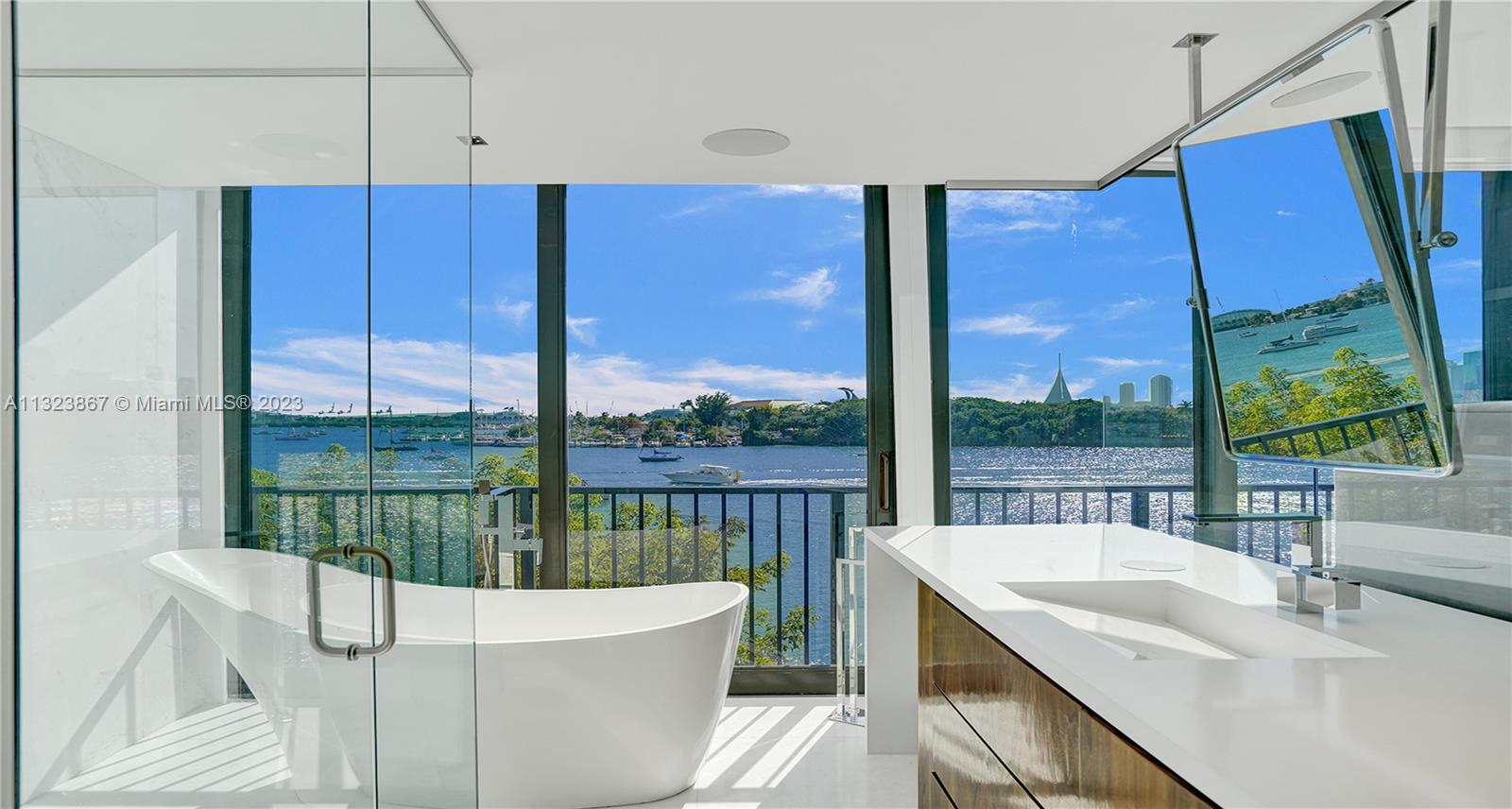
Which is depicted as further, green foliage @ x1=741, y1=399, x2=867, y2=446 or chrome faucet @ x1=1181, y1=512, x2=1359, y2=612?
green foliage @ x1=741, y1=399, x2=867, y2=446

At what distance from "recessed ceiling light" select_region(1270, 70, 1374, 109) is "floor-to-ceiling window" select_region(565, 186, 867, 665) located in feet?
7.27

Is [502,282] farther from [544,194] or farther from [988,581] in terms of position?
[988,581]

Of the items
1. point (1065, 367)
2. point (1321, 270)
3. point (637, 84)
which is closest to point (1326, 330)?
point (1321, 270)

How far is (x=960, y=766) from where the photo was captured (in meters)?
2.22

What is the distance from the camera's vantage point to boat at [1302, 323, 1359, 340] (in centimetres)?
162

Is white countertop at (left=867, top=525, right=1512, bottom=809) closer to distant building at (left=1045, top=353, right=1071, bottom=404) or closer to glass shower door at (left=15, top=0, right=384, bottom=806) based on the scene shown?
glass shower door at (left=15, top=0, right=384, bottom=806)

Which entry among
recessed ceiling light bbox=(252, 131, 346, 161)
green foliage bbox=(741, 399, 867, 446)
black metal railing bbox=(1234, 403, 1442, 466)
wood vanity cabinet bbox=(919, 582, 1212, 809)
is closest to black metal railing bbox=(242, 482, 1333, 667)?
green foliage bbox=(741, 399, 867, 446)

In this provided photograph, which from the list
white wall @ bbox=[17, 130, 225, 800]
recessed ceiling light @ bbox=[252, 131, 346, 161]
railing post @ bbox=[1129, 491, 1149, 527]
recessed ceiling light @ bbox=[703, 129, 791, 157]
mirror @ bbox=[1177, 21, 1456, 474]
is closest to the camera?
Answer: white wall @ bbox=[17, 130, 225, 800]

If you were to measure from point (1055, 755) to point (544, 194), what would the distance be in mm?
3120

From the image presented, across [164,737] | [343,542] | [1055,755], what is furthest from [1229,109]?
[164,737]

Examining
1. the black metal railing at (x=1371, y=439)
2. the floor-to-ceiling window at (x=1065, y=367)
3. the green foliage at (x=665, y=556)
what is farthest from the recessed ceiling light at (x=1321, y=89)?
the green foliage at (x=665, y=556)

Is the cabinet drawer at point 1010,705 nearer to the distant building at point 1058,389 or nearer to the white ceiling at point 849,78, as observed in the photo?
the white ceiling at point 849,78

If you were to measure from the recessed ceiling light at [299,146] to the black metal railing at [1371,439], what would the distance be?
1851 mm

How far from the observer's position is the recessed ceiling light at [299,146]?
3.97ft
